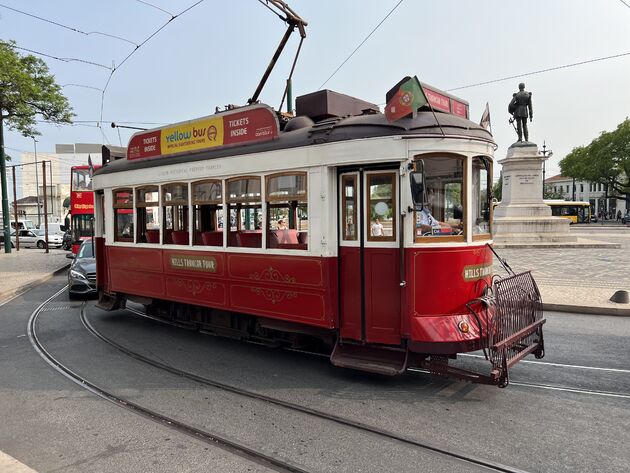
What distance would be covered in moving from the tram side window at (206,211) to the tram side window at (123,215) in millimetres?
1663

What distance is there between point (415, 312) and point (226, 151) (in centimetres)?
349

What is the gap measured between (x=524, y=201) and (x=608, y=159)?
43332mm

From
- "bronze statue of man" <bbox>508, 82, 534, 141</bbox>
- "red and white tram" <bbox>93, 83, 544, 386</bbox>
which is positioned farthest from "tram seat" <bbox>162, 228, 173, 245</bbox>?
"bronze statue of man" <bbox>508, 82, 534, 141</bbox>

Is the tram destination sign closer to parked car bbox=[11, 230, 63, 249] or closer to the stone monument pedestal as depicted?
the stone monument pedestal

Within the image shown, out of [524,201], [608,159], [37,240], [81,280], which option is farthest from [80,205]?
[608,159]

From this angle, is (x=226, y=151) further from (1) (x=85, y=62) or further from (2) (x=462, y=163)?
(1) (x=85, y=62)

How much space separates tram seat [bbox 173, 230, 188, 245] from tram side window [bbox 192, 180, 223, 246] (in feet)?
0.95

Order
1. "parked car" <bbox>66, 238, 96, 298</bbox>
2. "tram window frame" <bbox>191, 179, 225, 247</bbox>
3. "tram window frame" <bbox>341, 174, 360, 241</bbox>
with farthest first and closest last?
"parked car" <bbox>66, 238, 96, 298</bbox>
"tram window frame" <bbox>191, 179, 225, 247</bbox>
"tram window frame" <bbox>341, 174, 360, 241</bbox>

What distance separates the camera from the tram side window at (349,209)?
223 inches

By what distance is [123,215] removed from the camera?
8938 mm

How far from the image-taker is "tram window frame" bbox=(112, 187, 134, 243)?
8.65 m

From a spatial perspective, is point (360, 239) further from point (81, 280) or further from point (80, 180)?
point (80, 180)

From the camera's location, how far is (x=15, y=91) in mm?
21672

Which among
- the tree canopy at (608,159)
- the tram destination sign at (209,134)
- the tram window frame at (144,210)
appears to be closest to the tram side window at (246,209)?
the tram destination sign at (209,134)
